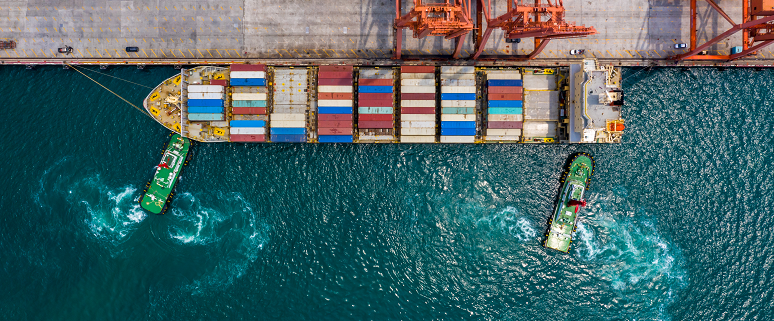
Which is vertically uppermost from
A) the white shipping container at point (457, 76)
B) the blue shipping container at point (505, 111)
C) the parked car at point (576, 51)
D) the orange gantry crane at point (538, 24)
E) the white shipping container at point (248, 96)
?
the orange gantry crane at point (538, 24)

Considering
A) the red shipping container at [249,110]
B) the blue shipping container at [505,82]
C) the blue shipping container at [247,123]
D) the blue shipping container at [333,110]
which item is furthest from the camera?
the red shipping container at [249,110]

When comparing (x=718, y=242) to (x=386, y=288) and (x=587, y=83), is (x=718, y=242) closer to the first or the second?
(x=587, y=83)

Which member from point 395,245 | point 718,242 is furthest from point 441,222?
point 718,242

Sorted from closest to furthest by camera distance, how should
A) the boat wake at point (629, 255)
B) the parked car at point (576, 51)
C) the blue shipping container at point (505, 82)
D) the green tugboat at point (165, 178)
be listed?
the blue shipping container at point (505, 82) → the boat wake at point (629, 255) → the green tugboat at point (165, 178) → the parked car at point (576, 51)

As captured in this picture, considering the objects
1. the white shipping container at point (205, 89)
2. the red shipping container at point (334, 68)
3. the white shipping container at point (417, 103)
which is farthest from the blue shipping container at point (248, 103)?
the white shipping container at point (417, 103)

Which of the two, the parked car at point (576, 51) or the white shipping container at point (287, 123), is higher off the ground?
the parked car at point (576, 51)

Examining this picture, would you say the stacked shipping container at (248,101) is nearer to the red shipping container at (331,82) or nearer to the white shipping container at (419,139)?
the red shipping container at (331,82)

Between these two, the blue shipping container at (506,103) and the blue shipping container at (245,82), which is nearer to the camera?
the blue shipping container at (506,103)
